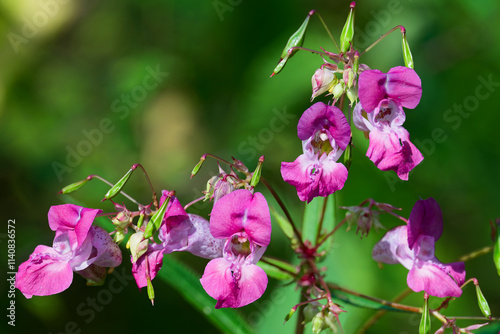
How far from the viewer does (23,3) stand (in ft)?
15.8

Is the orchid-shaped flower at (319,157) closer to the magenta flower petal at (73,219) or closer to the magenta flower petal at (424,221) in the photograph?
the magenta flower petal at (424,221)

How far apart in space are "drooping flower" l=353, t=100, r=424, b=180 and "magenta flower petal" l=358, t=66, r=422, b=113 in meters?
0.04

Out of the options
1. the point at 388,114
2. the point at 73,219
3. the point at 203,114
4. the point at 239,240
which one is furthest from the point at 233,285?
the point at 203,114

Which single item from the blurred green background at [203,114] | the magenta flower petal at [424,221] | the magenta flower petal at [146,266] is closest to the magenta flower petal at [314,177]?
the magenta flower petal at [424,221]

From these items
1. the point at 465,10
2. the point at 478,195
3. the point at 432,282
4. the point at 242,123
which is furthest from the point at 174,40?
the point at 432,282

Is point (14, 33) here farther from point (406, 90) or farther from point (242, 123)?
point (406, 90)

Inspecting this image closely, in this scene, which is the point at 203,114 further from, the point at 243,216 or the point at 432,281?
the point at 432,281

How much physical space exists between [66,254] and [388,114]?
51.8 inches

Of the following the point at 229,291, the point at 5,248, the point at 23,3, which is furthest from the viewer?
the point at 23,3

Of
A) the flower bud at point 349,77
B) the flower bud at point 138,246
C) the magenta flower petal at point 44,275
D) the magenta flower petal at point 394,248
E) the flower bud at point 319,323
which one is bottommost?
the magenta flower petal at point 394,248

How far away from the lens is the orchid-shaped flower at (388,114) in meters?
1.97

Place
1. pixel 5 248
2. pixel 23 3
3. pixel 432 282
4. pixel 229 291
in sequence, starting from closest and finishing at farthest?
1. pixel 229 291
2. pixel 432 282
3. pixel 5 248
4. pixel 23 3

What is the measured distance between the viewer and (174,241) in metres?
2.14

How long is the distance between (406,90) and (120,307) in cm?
288
